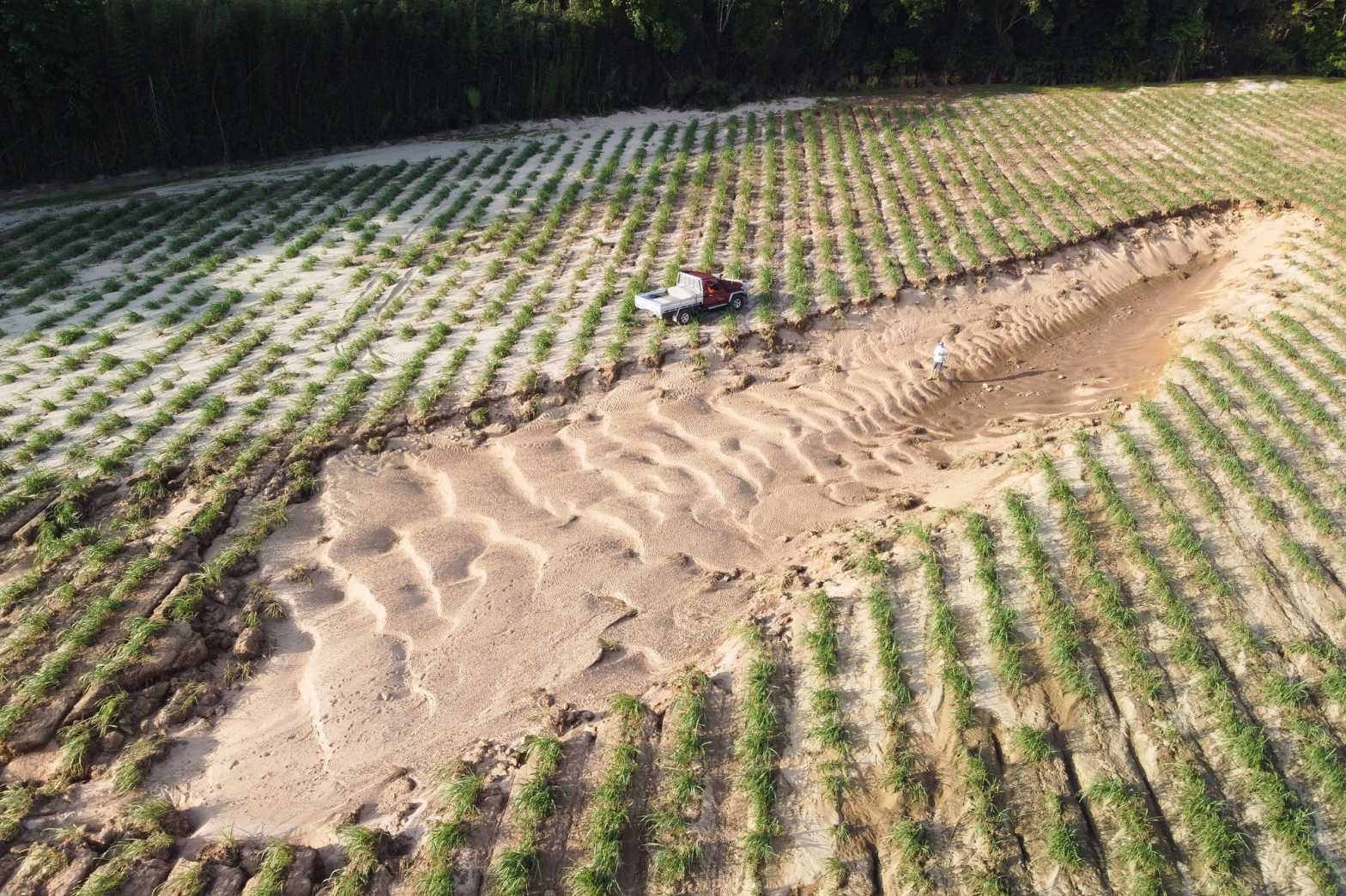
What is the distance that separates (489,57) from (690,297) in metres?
20.5

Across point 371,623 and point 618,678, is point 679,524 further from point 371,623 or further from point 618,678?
point 371,623

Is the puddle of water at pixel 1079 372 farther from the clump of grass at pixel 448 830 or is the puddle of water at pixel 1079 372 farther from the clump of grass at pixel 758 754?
the clump of grass at pixel 448 830

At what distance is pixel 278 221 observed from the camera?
21.3 meters

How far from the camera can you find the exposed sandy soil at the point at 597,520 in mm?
8336

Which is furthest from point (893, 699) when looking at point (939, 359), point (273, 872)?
point (939, 359)

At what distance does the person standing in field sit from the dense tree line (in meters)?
22.5

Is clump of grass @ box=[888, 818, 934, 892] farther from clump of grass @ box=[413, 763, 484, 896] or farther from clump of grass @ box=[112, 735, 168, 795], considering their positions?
clump of grass @ box=[112, 735, 168, 795]

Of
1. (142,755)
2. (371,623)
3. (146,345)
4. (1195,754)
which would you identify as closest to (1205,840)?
(1195,754)

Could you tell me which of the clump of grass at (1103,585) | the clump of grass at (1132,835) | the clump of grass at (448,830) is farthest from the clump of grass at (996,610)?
the clump of grass at (448,830)

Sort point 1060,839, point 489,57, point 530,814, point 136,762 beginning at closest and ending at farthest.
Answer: point 1060,839 → point 530,814 → point 136,762 → point 489,57

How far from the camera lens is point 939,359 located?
1485cm

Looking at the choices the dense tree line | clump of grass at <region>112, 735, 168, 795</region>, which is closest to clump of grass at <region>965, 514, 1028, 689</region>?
clump of grass at <region>112, 735, 168, 795</region>

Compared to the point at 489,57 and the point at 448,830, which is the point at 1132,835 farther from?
the point at 489,57

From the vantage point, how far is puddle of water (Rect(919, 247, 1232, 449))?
14.2 meters
